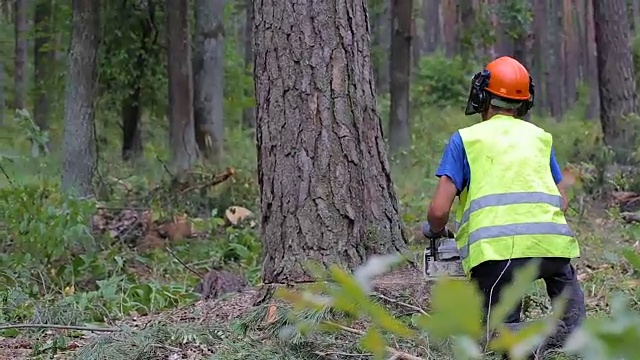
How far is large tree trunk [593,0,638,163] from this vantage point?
1198 cm

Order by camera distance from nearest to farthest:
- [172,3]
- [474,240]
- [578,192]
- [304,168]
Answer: [474,240] → [304,168] → [578,192] → [172,3]

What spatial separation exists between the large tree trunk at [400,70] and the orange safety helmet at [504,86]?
39.1ft

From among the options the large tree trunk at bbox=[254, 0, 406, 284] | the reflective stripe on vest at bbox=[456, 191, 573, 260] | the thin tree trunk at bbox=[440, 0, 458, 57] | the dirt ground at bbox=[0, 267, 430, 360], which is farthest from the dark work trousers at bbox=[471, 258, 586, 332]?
the thin tree trunk at bbox=[440, 0, 458, 57]

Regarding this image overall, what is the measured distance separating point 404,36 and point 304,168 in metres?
11.8

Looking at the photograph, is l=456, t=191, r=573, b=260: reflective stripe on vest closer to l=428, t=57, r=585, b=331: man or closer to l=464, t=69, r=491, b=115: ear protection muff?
l=428, t=57, r=585, b=331: man

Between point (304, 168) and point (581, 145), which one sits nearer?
point (304, 168)

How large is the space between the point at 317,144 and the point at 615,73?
29.4ft

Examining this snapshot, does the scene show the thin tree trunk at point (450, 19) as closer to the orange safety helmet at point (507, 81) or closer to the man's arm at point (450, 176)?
the orange safety helmet at point (507, 81)

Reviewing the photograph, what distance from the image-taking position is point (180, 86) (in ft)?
39.5

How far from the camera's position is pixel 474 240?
3.75 metres

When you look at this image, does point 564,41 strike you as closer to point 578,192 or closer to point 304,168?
point 578,192

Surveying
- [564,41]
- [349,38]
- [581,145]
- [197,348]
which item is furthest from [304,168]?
[564,41]

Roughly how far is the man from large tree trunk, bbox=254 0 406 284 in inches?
24.1

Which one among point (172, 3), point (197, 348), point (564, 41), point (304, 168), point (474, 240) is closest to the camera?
point (474, 240)
